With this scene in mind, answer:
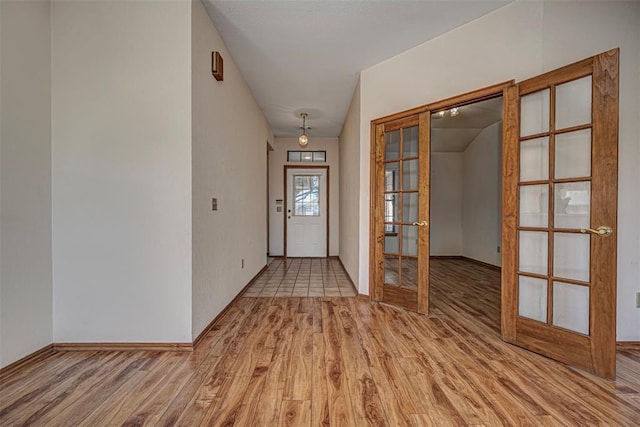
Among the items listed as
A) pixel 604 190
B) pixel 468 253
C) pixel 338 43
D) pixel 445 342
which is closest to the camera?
pixel 604 190

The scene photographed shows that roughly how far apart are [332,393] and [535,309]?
5.37 feet

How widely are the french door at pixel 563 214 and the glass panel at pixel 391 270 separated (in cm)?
106

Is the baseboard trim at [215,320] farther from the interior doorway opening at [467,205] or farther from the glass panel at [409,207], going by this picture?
the interior doorway opening at [467,205]

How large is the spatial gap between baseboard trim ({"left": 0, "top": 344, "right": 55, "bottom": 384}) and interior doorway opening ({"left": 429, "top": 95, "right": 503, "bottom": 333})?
342 centimetres

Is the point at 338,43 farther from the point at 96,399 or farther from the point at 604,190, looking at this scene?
the point at 96,399

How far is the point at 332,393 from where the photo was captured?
163cm

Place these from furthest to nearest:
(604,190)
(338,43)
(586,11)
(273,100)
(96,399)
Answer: (273,100)
(338,43)
(586,11)
(604,190)
(96,399)

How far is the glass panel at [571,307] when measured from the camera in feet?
6.26

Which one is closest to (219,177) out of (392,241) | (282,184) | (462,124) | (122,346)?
(122,346)

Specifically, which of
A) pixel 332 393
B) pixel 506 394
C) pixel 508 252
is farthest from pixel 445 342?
pixel 332 393

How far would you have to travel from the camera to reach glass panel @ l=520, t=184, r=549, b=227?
6.95ft

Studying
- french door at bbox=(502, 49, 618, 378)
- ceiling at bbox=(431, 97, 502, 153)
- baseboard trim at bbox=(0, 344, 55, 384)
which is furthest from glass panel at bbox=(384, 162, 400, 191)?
baseboard trim at bbox=(0, 344, 55, 384)

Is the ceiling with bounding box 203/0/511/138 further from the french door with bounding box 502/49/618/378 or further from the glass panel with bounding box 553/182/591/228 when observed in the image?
the glass panel with bounding box 553/182/591/228

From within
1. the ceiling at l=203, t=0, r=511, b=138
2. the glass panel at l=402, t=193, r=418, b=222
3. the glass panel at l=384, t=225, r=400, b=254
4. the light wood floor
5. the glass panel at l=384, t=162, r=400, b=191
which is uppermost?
the ceiling at l=203, t=0, r=511, b=138
